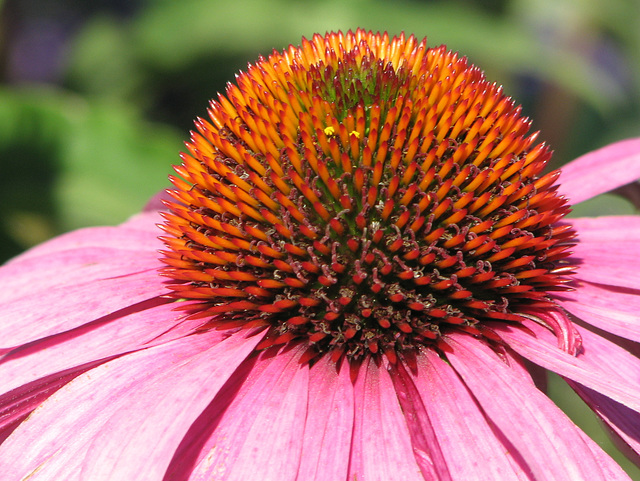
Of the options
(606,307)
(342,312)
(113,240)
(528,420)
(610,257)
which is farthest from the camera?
(113,240)

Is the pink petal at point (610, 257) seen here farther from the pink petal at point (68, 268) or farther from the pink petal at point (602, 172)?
the pink petal at point (68, 268)

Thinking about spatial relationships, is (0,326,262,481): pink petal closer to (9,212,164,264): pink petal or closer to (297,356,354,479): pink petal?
(297,356,354,479): pink petal

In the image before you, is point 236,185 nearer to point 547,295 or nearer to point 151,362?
point 151,362

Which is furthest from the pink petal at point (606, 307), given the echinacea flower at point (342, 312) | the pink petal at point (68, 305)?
the pink petal at point (68, 305)

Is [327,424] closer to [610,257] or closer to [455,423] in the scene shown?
[455,423]

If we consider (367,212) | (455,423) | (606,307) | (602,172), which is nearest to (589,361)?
(606,307)

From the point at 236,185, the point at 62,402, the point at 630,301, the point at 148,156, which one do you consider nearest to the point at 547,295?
the point at 630,301
